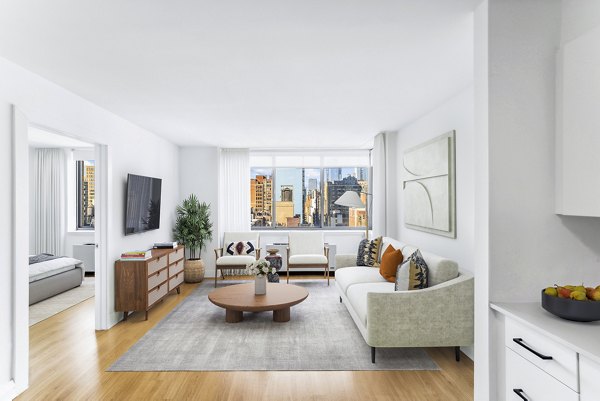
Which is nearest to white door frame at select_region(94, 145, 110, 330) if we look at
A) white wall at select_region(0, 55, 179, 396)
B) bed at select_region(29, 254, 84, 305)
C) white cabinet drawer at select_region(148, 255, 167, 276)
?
white wall at select_region(0, 55, 179, 396)

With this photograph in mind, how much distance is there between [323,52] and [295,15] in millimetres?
602

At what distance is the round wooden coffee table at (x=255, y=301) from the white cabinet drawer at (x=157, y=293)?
77 centimetres

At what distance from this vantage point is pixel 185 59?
292 centimetres

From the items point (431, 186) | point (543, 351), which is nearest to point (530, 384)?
point (543, 351)

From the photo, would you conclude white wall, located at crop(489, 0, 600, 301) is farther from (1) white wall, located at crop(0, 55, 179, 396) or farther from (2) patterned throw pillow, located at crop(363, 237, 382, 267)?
(2) patterned throw pillow, located at crop(363, 237, 382, 267)

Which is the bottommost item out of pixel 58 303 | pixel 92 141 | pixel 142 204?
pixel 58 303

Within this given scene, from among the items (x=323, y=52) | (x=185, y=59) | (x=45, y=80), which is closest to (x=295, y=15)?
(x=323, y=52)

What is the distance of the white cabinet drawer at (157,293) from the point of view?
4.83 m

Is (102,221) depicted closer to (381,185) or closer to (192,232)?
(192,232)

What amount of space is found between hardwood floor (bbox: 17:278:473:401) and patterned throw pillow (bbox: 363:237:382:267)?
1892 mm

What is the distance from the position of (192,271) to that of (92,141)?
3247 mm

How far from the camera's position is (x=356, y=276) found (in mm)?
4875

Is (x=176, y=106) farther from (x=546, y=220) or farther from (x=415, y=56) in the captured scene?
(x=546, y=220)

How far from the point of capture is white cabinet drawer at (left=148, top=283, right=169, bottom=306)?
483 centimetres
